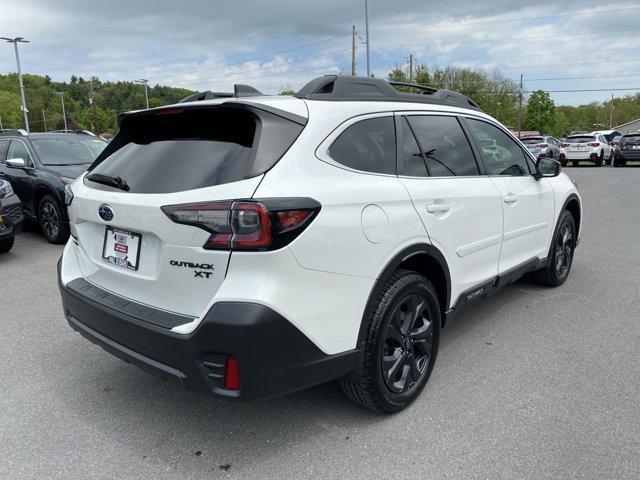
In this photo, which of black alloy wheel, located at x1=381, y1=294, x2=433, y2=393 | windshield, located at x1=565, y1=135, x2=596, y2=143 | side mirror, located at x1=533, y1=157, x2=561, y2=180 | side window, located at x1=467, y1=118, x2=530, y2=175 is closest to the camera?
black alloy wheel, located at x1=381, y1=294, x2=433, y2=393

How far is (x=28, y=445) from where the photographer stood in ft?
8.83

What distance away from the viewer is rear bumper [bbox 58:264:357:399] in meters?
2.14

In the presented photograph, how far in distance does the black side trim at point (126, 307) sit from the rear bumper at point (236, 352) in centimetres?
Result: 2

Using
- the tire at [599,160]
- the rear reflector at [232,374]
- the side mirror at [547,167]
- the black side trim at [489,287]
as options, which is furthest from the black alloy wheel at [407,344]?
the tire at [599,160]

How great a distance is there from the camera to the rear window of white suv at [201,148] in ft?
7.65

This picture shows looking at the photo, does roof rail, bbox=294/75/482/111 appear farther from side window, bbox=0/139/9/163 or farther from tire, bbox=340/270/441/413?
side window, bbox=0/139/9/163

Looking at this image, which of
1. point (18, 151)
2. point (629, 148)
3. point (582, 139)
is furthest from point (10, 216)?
point (582, 139)

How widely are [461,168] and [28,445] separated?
306 centimetres

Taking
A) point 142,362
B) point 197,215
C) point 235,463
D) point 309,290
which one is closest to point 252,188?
point 197,215

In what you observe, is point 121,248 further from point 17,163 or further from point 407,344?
point 17,163

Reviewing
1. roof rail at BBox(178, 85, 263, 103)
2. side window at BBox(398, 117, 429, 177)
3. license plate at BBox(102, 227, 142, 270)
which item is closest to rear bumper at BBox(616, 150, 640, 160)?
side window at BBox(398, 117, 429, 177)

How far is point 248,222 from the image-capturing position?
2.16m

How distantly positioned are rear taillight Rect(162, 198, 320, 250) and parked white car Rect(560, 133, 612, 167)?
25174 mm

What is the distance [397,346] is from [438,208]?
855mm
